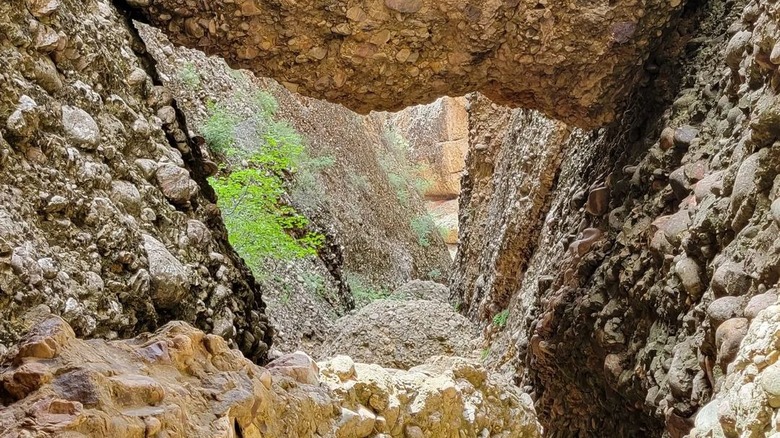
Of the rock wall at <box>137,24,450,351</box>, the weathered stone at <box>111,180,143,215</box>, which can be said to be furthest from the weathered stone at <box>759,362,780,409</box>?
the rock wall at <box>137,24,450,351</box>

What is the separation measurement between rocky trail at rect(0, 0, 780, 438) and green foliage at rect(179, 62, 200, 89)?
9.26 feet

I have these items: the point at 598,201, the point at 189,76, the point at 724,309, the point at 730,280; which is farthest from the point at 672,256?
the point at 189,76

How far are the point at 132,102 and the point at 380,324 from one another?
4735mm

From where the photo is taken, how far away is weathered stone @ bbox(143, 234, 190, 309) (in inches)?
128

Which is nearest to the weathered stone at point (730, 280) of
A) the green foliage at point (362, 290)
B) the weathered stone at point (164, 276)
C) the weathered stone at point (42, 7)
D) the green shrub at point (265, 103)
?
the weathered stone at point (164, 276)

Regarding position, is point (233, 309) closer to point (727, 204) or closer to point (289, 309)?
point (727, 204)

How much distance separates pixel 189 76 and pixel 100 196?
21.4 ft

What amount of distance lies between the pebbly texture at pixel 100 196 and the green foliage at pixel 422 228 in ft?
36.6

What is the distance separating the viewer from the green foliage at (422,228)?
15438mm

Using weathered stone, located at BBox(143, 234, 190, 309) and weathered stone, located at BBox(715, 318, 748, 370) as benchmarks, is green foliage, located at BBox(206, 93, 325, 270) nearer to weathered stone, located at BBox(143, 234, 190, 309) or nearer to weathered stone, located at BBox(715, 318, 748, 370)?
weathered stone, located at BBox(143, 234, 190, 309)

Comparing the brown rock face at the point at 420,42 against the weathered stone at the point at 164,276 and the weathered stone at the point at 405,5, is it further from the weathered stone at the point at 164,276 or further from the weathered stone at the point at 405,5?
the weathered stone at the point at 164,276

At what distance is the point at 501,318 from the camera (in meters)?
7.55

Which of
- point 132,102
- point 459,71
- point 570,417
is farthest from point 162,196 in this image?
point 570,417

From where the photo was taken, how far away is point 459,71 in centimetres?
460
